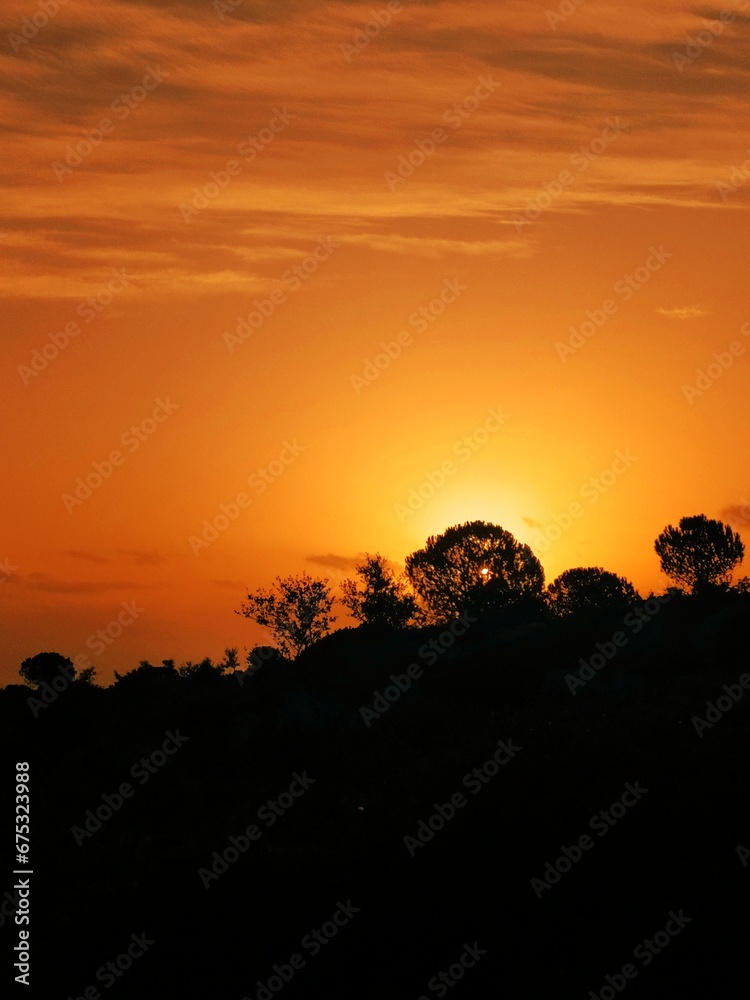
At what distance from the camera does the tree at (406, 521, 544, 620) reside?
99.2 m

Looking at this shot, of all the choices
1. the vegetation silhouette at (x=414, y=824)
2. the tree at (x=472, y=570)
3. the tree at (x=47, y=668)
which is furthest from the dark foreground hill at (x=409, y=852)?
the tree at (x=472, y=570)

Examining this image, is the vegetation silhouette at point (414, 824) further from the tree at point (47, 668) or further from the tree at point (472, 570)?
the tree at point (472, 570)

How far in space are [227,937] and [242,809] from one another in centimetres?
1028

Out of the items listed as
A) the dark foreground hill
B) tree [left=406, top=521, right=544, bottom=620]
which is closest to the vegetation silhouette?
the dark foreground hill

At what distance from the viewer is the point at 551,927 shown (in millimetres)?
25750

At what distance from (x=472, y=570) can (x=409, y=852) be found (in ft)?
235

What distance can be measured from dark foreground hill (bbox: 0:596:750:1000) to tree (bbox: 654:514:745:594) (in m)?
54.4

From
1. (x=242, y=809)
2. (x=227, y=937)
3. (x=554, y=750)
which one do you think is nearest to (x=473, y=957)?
(x=227, y=937)

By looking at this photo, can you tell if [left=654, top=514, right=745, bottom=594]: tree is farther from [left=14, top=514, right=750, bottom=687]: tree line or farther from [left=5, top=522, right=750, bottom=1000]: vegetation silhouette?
[left=5, top=522, right=750, bottom=1000]: vegetation silhouette

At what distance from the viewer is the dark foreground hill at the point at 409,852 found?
24.9 m

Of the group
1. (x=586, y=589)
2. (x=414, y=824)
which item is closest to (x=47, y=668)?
(x=414, y=824)

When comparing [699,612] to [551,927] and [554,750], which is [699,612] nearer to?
[554,750]

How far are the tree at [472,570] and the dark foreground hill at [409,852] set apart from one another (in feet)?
165

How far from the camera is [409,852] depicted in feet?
95.8
